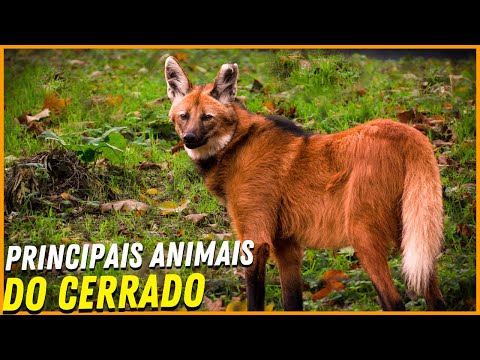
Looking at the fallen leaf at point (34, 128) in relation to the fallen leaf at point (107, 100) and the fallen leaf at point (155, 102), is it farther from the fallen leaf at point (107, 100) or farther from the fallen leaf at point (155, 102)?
the fallen leaf at point (155, 102)

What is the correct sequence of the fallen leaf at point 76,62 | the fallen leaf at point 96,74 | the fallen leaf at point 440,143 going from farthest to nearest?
the fallen leaf at point 96,74 < the fallen leaf at point 76,62 < the fallen leaf at point 440,143

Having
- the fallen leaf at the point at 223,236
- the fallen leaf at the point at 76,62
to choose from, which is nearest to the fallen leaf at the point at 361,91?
the fallen leaf at the point at 223,236

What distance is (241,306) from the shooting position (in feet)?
17.8

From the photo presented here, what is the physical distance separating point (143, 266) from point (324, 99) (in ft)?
8.41

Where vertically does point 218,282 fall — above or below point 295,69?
below

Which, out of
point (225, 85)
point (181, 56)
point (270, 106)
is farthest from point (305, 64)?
point (181, 56)

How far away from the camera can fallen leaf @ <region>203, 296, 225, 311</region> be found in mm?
5496

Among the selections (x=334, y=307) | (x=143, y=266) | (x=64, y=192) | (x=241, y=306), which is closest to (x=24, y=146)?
(x=64, y=192)

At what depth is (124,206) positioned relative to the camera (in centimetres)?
643

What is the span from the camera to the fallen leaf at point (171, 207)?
21.1 ft

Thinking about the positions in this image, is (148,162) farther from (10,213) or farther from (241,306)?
(241,306)

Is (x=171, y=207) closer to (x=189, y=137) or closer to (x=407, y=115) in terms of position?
(x=189, y=137)

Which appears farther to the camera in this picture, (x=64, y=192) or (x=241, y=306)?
(x=64, y=192)

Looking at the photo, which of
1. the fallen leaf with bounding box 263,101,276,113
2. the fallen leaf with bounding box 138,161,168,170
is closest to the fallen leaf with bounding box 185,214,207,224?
the fallen leaf with bounding box 138,161,168,170
